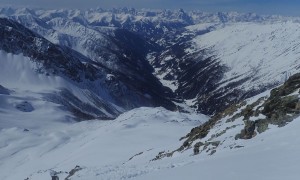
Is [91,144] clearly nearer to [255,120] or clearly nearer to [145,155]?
[145,155]

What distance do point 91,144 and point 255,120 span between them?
4888 centimetres

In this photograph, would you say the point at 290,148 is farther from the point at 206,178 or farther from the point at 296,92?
the point at 296,92

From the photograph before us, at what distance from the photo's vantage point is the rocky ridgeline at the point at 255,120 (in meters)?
31.5

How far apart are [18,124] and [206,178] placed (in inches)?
5820

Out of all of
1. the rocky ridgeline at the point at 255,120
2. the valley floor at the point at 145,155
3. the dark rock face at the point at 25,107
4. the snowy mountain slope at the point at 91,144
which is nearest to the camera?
the valley floor at the point at 145,155

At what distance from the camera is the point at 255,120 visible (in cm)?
3322

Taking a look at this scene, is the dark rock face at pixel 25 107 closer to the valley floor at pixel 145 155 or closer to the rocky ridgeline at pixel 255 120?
the valley floor at pixel 145 155

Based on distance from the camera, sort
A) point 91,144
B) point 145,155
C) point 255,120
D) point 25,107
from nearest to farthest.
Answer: point 255,120, point 145,155, point 91,144, point 25,107

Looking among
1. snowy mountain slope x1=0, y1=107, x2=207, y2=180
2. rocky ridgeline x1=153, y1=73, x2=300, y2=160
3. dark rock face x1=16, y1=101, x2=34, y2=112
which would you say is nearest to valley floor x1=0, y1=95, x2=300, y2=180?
snowy mountain slope x1=0, y1=107, x2=207, y2=180

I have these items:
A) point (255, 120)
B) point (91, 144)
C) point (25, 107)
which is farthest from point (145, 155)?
point (25, 107)

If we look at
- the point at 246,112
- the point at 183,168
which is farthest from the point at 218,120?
the point at 183,168

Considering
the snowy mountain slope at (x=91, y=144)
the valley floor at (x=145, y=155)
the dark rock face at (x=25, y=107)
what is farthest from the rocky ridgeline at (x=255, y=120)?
the dark rock face at (x=25, y=107)

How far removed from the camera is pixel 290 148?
2359 cm

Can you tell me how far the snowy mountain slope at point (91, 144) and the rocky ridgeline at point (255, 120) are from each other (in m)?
7.03
